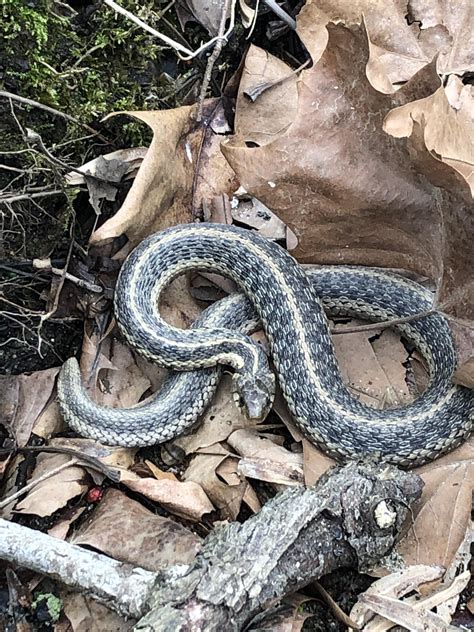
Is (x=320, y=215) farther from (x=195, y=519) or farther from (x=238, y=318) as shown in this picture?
(x=195, y=519)

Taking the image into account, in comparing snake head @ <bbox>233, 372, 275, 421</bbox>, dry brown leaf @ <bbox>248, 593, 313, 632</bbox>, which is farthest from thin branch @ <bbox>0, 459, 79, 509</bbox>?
dry brown leaf @ <bbox>248, 593, 313, 632</bbox>

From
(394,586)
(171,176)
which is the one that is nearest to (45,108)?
(171,176)

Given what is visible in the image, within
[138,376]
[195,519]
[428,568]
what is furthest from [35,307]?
[428,568]

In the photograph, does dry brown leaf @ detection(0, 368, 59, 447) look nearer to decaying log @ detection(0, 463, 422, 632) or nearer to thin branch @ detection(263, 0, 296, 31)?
decaying log @ detection(0, 463, 422, 632)

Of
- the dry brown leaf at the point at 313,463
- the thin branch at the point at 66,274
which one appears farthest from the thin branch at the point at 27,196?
the dry brown leaf at the point at 313,463

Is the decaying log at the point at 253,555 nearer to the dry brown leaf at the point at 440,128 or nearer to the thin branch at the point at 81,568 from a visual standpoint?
the thin branch at the point at 81,568

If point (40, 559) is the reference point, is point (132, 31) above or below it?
above
